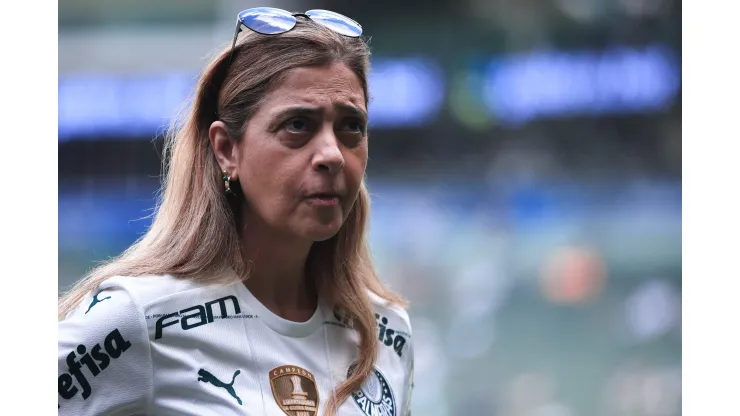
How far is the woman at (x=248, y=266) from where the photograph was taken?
2014 mm

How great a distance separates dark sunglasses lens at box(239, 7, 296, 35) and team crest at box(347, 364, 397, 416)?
3.01 ft

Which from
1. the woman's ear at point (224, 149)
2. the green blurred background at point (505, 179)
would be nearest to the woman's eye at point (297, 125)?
the woman's ear at point (224, 149)

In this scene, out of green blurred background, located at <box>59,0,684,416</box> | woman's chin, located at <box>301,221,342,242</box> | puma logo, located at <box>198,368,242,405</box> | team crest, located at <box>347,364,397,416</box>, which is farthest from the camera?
green blurred background, located at <box>59,0,684,416</box>

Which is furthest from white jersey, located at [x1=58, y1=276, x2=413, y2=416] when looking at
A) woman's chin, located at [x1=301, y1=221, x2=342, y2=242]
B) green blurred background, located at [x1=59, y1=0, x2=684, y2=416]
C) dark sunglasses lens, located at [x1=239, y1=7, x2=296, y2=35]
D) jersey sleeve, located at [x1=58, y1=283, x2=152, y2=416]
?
green blurred background, located at [x1=59, y1=0, x2=684, y2=416]

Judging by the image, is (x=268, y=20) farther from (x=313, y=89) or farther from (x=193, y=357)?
(x=193, y=357)

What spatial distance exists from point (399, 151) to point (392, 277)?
Result: 1296mm

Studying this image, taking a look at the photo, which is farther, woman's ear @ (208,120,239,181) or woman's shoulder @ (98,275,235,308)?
woman's ear @ (208,120,239,181)

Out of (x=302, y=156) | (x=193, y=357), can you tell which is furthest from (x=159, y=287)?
(x=302, y=156)

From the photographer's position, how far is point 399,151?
8734 millimetres

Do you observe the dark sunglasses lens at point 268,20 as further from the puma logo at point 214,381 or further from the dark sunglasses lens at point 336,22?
the puma logo at point 214,381

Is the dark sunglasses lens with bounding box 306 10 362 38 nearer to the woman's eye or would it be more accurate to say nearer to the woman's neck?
the woman's eye

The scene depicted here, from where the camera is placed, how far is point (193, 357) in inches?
82.1

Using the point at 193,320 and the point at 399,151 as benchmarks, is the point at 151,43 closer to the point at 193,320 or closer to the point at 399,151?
the point at 399,151

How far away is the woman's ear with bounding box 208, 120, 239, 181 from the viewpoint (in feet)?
7.44
